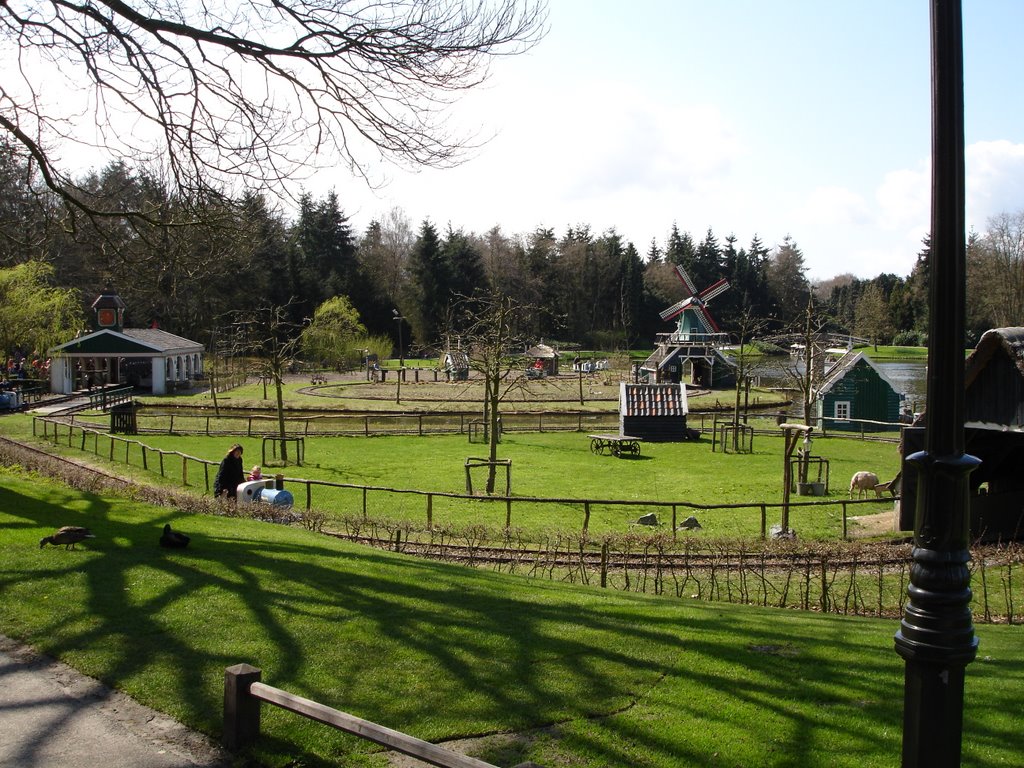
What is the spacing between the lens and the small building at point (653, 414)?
33281 millimetres

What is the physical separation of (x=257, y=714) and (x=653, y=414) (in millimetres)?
28622

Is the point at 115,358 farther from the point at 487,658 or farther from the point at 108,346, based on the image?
the point at 487,658

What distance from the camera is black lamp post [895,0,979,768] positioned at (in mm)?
3705

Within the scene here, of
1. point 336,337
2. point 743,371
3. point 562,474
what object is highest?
point 336,337

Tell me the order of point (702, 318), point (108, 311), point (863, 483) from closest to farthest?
point (863, 483)
point (108, 311)
point (702, 318)

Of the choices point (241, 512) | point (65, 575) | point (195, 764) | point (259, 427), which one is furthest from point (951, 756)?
point (259, 427)

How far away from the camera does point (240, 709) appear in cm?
548

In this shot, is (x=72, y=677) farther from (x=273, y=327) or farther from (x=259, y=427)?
(x=259, y=427)

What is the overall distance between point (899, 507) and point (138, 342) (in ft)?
141

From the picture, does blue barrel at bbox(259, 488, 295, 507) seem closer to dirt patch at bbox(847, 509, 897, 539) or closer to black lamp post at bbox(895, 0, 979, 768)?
dirt patch at bbox(847, 509, 897, 539)

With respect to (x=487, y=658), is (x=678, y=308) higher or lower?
higher

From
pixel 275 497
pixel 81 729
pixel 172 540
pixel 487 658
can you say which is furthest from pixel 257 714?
pixel 275 497

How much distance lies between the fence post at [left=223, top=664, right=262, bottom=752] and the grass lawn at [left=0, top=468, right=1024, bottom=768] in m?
0.14

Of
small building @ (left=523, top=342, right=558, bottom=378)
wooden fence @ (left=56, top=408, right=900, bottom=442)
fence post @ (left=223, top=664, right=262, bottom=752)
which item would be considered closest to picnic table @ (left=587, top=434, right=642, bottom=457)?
wooden fence @ (left=56, top=408, right=900, bottom=442)
